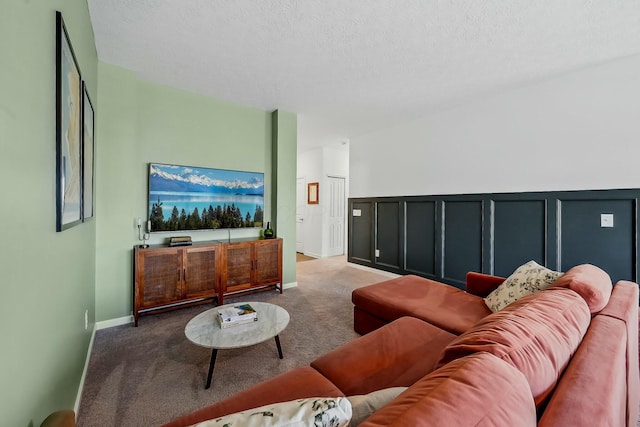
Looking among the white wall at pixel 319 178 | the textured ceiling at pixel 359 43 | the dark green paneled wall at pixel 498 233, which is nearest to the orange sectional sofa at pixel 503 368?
the dark green paneled wall at pixel 498 233

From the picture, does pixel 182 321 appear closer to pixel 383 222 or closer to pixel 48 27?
pixel 48 27

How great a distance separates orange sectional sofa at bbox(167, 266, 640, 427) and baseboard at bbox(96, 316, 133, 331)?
2302 mm

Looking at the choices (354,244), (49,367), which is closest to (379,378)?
(49,367)

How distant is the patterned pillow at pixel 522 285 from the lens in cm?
173

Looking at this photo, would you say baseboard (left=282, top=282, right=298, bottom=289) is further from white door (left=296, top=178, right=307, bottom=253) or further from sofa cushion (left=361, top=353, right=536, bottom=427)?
sofa cushion (left=361, top=353, right=536, bottom=427)

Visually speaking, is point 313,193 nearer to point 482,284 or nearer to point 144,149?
point 144,149

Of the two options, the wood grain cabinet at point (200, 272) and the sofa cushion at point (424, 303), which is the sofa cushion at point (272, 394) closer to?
the sofa cushion at point (424, 303)

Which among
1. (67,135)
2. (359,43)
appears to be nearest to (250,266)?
(67,135)

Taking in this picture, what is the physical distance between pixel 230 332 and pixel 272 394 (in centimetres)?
85

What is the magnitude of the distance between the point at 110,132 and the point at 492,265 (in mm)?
4529

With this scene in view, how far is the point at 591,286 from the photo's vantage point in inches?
50.1

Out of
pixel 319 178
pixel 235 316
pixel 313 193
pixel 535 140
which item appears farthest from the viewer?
pixel 313 193

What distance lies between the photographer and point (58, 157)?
1.14 meters

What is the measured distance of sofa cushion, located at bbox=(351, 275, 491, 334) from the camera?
179 centimetres
